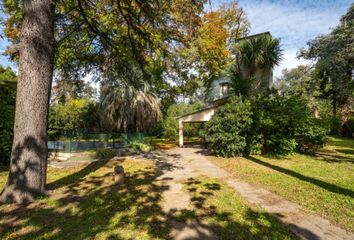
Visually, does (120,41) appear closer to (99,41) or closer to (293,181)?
(99,41)

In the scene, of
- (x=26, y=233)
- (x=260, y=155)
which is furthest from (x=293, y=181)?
(x=26, y=233)

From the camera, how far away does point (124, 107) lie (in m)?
18.3

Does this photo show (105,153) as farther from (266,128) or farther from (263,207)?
(263,207)

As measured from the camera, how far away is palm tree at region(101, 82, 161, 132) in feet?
59.5

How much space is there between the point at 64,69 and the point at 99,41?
1.90m

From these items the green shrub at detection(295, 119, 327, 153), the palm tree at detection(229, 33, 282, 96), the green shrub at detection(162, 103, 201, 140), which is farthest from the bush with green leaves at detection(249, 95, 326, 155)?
the green shrub at detection(162, 103, 201, 140)

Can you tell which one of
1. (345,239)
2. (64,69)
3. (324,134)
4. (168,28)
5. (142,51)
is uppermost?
(168,28)

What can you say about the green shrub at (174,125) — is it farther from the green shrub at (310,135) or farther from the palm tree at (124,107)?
the green shrub at (310,135)

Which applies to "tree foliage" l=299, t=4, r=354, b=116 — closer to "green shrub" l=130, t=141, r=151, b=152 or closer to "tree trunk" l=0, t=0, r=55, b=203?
"green shrub" l=130, t=141, r=151, b=152

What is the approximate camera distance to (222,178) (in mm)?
7496

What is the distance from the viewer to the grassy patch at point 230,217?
3.59 m

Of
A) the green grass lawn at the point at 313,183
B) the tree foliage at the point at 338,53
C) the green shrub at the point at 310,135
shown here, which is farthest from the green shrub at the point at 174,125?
the green grass lawn at the point at 313,183

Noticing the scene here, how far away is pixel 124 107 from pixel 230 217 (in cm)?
1529

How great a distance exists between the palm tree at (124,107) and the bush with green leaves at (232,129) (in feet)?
25.7
